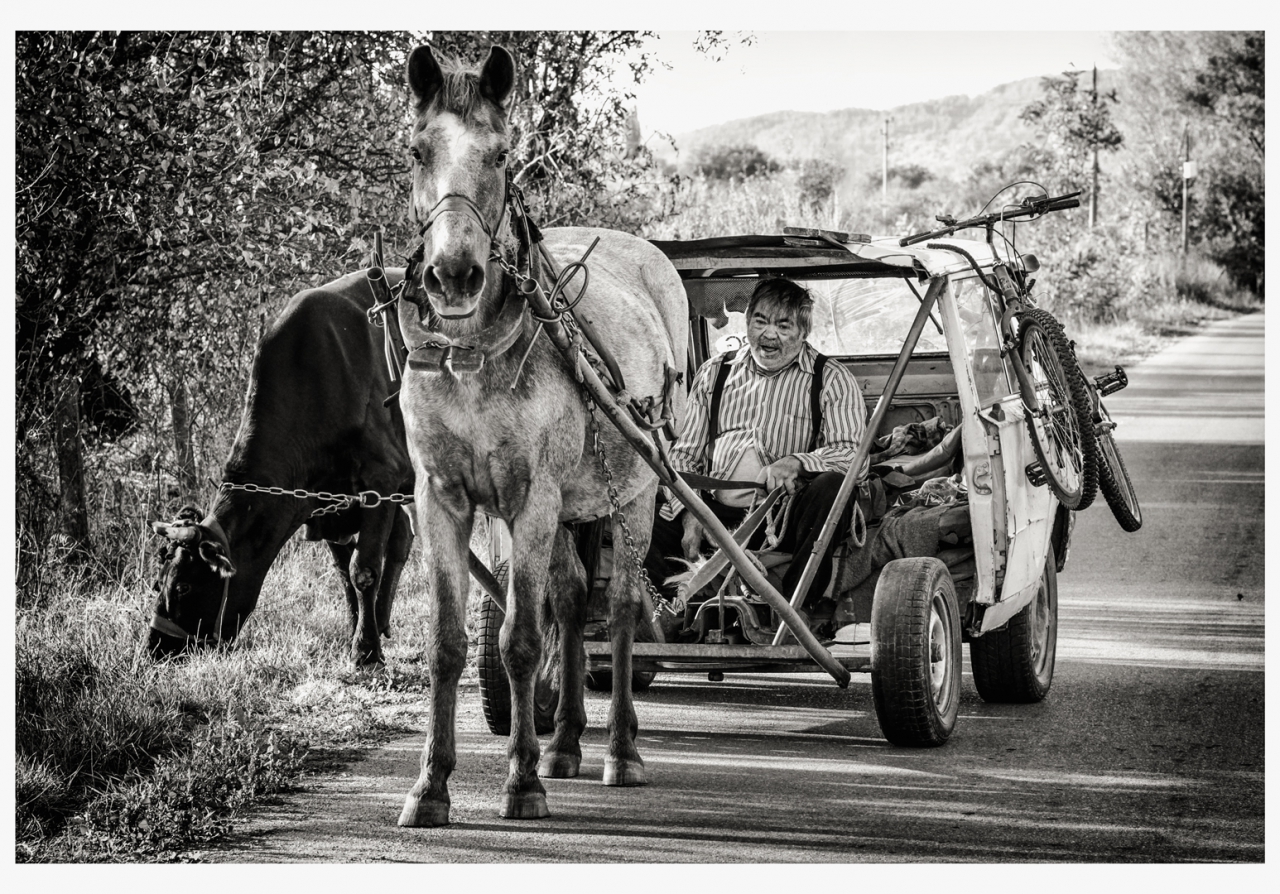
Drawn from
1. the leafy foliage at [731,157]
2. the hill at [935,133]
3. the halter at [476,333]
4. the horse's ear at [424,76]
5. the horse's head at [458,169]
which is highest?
the hill at [935,133]

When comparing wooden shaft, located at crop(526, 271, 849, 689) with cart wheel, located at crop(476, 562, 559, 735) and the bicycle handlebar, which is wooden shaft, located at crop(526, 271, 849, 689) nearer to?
cart wheel, located at crop(476, 562, 559, 735)

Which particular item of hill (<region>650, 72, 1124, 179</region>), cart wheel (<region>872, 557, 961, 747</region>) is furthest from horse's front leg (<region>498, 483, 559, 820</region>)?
hill (<region>650, 72, 1124, 179</region>)

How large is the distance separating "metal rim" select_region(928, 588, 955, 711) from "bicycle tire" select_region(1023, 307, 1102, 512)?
885 millimetres

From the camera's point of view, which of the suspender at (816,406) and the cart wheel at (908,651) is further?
the suspender at (816,406)

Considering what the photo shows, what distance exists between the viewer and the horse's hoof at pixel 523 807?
15.9 feet

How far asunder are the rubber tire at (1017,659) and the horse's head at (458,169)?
305 cm

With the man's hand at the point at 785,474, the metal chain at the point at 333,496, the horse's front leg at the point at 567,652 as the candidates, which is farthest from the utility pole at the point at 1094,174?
the horse's front leg at the point at 567,652

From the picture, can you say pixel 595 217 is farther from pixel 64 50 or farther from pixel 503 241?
pixel 503 241

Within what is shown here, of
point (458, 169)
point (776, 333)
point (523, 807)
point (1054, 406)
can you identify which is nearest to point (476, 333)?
point (458, 169)

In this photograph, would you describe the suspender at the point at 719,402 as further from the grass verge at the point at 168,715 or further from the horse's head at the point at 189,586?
the horse's head at the point at 189,586

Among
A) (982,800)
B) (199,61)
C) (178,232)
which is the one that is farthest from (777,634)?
(199,61)

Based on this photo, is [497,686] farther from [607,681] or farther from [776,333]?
[776,333]

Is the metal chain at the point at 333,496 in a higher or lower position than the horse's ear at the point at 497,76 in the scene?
lower

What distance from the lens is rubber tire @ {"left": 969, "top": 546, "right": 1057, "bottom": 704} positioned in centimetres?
648
